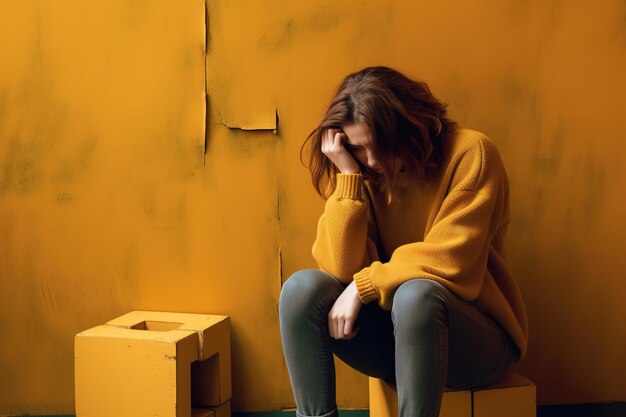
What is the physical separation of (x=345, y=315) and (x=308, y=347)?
0.09 metres

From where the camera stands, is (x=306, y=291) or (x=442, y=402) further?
(x=442, y=402)

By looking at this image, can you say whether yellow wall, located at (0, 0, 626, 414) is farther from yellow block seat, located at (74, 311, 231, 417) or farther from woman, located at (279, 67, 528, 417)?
A: woman, located at (279, 67, 528, 417)

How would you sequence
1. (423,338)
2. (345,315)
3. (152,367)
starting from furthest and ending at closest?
(152,367), (345,315), (423,338)

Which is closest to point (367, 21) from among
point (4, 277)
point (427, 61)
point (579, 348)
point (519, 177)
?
point (427, 61)

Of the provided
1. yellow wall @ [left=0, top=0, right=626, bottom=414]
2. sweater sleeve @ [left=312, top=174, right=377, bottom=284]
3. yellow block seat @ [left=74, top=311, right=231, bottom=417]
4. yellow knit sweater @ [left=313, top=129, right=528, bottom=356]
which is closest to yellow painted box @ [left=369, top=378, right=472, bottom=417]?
yellow knit sweater @ [left=313, top=129, right=528, bottom=356]

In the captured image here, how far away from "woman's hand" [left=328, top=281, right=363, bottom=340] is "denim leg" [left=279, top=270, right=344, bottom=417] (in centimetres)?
2

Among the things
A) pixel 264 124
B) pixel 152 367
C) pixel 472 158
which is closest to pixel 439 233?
pixel 472 158

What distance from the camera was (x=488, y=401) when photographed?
1504 millimetres

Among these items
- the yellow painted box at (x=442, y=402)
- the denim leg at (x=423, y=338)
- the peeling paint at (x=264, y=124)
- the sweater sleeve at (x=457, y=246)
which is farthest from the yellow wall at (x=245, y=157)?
the denim leg at (x=423, y=338)

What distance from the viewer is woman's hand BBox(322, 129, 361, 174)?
59.6 inches

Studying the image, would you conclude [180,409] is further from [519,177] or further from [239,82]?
[519,177]

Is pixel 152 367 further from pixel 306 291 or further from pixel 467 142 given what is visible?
pixel 467 142

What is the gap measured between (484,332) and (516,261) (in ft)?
1.97

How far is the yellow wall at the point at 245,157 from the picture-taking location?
1.91m
